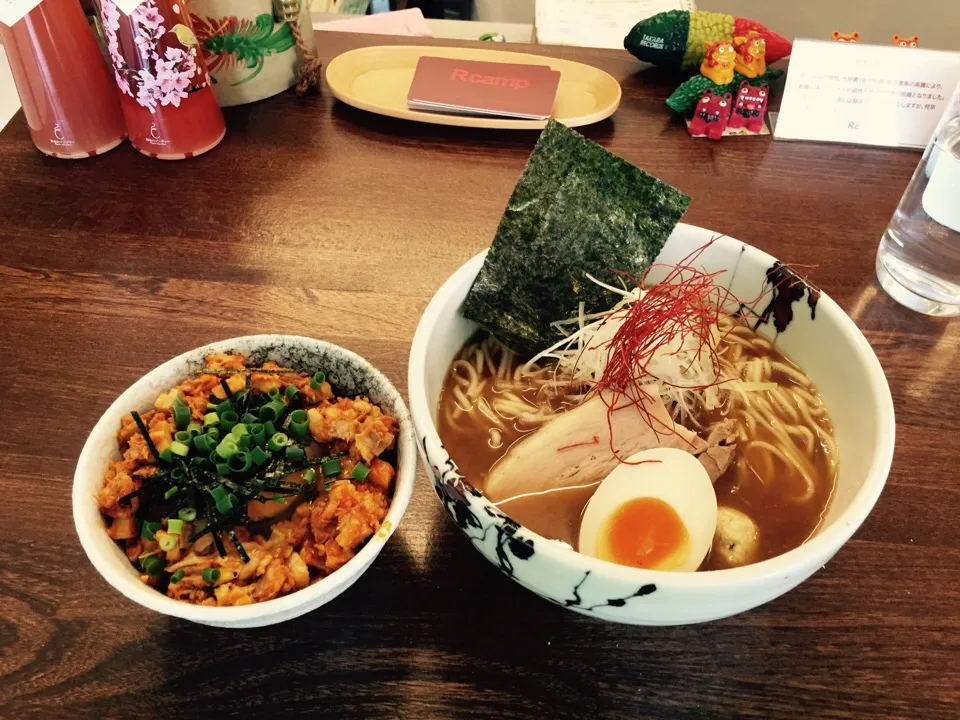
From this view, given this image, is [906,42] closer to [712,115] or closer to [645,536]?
[712,115]

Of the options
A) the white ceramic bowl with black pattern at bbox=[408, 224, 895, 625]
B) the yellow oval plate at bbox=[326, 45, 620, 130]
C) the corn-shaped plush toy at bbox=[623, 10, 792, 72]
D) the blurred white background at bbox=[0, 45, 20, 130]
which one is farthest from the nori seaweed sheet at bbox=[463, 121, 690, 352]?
the blurred white background at bbox=[0, 45, 20, 130]

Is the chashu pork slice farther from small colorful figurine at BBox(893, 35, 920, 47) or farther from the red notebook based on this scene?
small colorful figurine at BBox(893, 35, 920, 47)

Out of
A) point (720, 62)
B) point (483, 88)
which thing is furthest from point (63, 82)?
point (720, 62)

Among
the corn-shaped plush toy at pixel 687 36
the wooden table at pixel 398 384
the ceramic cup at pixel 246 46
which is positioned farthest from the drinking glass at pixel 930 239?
the ceramic cup at pixel 246 46

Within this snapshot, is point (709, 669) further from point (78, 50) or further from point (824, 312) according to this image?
point (78, 50)

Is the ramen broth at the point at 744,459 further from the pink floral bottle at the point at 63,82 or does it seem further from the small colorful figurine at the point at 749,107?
the pink floral bottle at the point at 63,82

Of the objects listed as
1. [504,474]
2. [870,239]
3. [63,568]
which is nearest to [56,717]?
[63,568]
